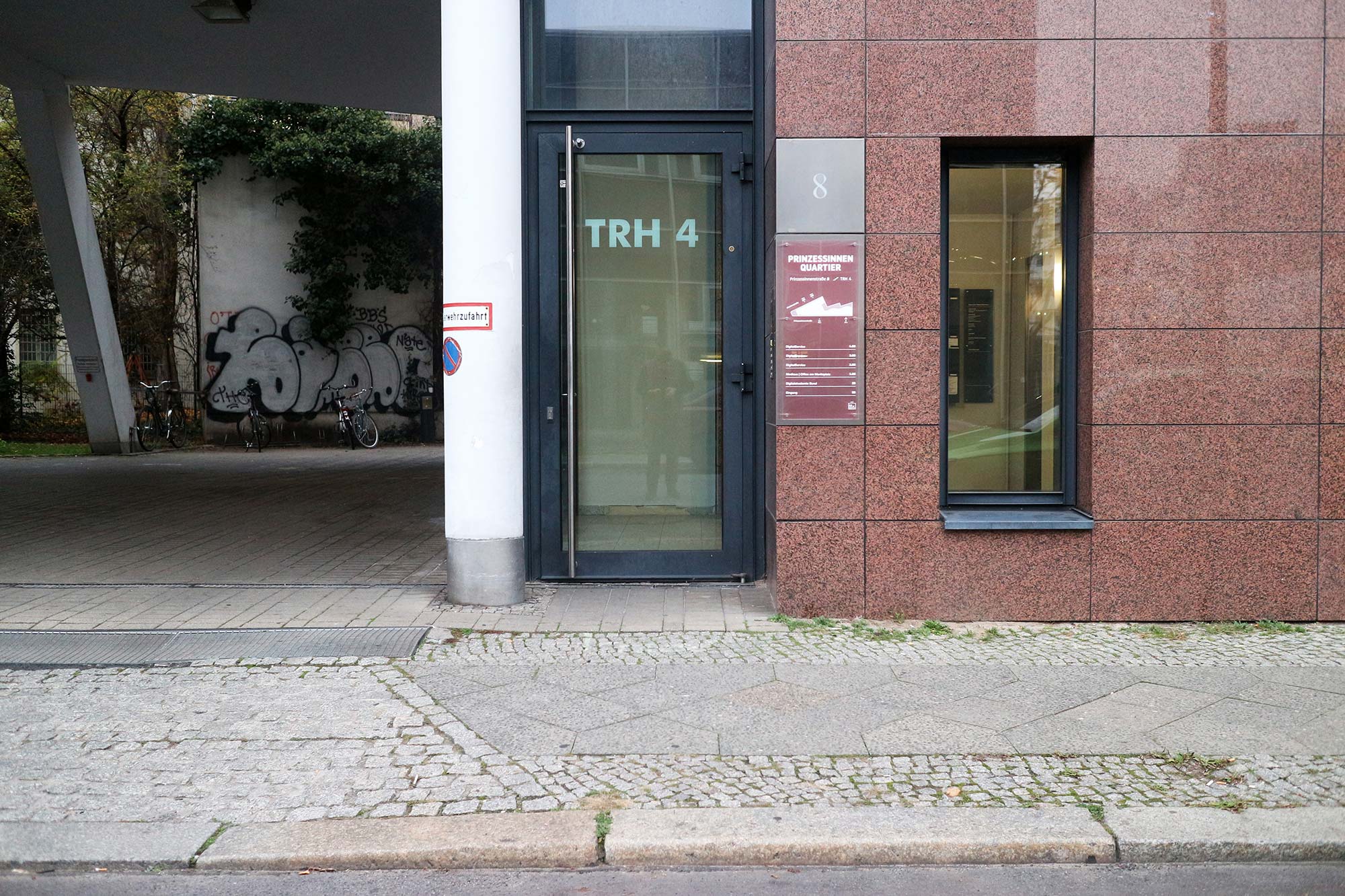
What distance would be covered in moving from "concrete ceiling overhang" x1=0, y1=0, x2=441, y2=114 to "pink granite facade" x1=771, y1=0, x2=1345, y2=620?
7.29 metres

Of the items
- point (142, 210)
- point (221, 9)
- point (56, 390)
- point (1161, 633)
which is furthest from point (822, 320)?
point (56, 390)

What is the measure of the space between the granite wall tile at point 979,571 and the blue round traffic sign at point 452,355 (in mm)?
2782

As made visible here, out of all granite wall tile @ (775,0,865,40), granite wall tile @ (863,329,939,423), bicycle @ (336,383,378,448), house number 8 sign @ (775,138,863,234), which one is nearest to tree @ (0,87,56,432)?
bicycle @ (336,383,378,448)

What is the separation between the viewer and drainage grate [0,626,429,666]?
578 centimetres

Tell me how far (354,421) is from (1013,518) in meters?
18.1

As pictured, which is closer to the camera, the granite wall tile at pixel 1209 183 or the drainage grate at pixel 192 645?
the drainage grate at pixel 192 645

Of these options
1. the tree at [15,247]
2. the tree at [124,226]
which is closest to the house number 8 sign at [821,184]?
the tree at [124,226]

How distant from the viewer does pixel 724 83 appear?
738 centimetres

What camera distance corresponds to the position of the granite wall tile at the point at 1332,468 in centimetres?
662

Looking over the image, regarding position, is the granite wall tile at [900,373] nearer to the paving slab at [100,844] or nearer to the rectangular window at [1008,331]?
the rectangular window at [1008,331]

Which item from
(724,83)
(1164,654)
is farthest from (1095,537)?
(724,83)

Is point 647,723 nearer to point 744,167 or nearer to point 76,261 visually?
point 744,167

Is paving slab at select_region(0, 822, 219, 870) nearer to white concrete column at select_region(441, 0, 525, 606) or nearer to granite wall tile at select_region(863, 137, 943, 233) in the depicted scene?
white concrete column at select_region(441, 0, 525, 606)

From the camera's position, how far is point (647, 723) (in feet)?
15.5
